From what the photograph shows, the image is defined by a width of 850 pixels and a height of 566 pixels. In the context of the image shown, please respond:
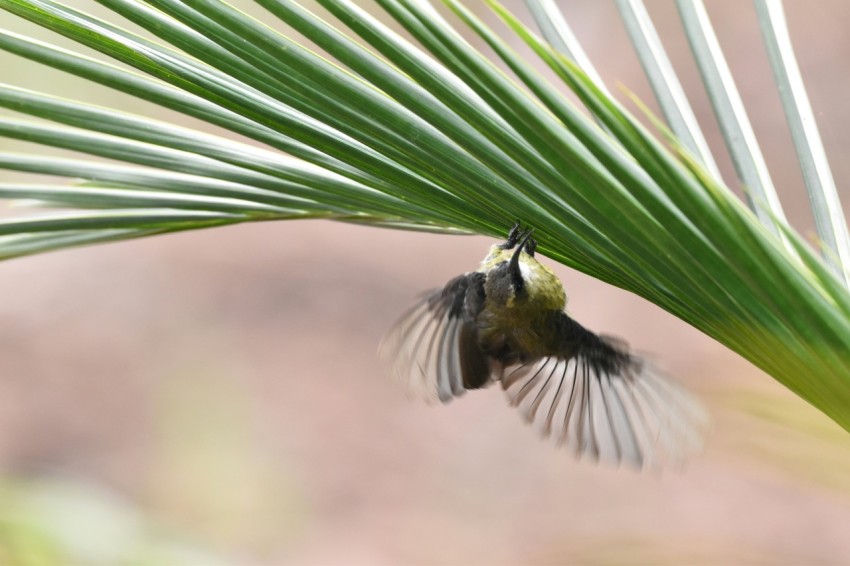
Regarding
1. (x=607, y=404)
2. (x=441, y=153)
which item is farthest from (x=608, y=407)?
(x=441, y=153)

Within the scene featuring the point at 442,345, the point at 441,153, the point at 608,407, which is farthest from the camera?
the point at 442,345

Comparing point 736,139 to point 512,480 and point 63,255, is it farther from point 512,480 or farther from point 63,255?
point 63,255

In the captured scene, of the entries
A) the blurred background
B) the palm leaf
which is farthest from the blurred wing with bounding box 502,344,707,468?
the blurred background

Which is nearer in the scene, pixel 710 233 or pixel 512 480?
pixel 710 233

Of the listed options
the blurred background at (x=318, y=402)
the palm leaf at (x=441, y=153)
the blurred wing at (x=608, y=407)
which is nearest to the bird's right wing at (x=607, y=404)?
the blurred wing at (x=608, y=407)

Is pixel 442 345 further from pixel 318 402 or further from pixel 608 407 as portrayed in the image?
pixel 318 402

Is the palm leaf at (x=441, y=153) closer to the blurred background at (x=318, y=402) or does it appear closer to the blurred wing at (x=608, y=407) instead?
the blurred wing at (x=608, y=407)

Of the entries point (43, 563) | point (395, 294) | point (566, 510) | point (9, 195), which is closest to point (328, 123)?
point (9, 195)
